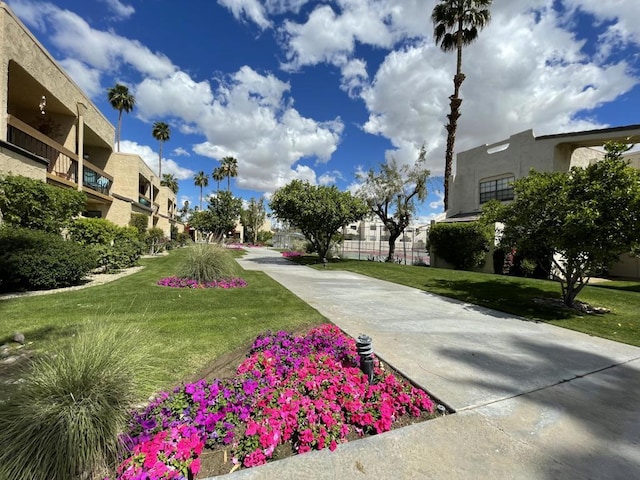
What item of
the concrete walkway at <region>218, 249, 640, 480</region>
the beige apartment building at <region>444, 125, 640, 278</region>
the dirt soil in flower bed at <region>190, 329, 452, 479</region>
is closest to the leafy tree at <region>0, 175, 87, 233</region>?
the dirt soil in flower bed at <region>190, 329, 452, 479</region>

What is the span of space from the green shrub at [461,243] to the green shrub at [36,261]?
16.1 meters

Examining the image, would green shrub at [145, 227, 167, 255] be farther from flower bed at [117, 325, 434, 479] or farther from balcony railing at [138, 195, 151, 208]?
flower bed at [117, 325, 434, 479]

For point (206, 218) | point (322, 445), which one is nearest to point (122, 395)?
point (322, 445)

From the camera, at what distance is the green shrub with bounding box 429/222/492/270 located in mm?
15914

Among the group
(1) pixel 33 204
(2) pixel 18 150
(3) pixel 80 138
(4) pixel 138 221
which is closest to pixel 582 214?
(1) pixel 33 204

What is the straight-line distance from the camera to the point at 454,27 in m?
20.0

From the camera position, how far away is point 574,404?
3008 mm

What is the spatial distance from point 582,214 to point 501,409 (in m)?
5.25

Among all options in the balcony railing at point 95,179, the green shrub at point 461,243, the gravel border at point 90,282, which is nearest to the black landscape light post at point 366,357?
the gravel border at point 90,282

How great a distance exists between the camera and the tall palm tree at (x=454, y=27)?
1917 cm

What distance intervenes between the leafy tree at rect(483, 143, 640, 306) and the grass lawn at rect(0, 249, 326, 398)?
18.2 ft

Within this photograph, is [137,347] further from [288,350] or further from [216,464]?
[288,350]

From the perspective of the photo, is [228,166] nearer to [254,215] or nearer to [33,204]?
[254,215]

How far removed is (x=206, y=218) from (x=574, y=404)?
4169cm
